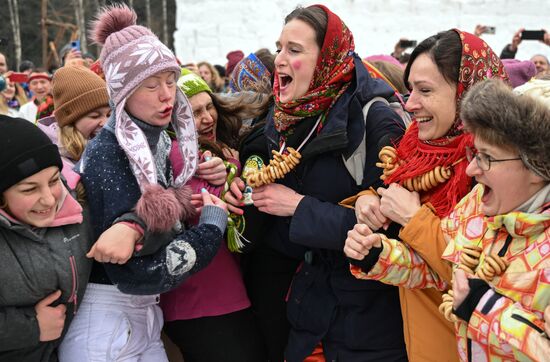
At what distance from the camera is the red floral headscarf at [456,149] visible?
202cm

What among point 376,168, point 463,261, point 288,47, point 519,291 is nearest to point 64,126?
point 288,47

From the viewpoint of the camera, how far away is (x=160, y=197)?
2.08 meters

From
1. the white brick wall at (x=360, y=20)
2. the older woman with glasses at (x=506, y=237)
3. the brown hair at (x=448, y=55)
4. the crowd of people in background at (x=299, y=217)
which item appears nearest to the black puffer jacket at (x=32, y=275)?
the crowd of people in background at (x=299, y=217)

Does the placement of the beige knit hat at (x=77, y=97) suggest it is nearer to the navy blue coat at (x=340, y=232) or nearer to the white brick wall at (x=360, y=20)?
the navy blue coat at (x=340, y=232)

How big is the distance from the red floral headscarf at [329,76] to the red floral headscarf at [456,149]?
1.42ft

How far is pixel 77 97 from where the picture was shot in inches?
113

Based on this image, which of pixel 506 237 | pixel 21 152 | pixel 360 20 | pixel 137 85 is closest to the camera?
pixel 506 237

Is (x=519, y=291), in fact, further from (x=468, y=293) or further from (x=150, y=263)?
(x=150, y=263)

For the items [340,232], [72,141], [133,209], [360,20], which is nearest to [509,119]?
[340,232]

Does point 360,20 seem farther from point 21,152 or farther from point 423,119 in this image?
point 21,152

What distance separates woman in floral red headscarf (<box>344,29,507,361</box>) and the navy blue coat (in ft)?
0.44

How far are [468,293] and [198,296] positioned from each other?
1316 millimetres

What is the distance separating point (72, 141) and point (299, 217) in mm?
1325

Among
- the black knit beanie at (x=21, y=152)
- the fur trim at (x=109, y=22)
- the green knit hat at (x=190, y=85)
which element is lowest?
the green knit hat at (x=190, y=85)
